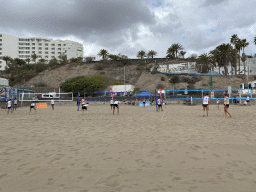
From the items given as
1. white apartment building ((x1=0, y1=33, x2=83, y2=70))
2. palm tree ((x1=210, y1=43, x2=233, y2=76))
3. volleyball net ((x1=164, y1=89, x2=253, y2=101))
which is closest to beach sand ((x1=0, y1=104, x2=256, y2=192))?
volleyball net ((x1=164, y1=89, x2=253, y2=101))

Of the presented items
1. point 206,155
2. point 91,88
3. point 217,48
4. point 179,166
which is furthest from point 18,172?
point 217,48

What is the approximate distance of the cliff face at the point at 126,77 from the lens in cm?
4866

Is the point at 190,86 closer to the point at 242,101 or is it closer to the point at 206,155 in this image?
the point at 242,101

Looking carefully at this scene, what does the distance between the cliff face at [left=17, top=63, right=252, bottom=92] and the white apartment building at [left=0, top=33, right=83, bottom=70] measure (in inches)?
1032

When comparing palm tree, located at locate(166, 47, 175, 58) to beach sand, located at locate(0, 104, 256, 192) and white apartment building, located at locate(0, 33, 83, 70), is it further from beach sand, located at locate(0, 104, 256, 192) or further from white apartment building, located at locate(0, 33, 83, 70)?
beach sand, located at locate(0, 104, 256, 192)

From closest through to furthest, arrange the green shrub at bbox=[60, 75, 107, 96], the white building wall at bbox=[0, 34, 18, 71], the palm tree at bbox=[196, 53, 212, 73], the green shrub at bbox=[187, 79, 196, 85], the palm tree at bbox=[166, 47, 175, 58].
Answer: the green shrub at bbox=[60, 75, 107, 96], the green shrub at bbox=[187, 79, 196, 85], the palm tree at bbox=[196, 53, 212, 73], the palm tree at bbox=[166, 47, 175, 58], the white building wall at bbox=[0, 34, 18, 71]

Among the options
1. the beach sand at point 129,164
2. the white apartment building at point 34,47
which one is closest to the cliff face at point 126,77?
the white apartment building at point 34,47

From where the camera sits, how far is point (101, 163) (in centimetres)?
388

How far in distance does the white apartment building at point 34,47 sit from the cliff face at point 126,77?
26212 mm

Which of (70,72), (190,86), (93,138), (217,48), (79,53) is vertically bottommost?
(93,138)

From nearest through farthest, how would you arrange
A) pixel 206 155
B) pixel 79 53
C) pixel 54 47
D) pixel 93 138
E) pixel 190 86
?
pixel 206 155
pixel 93 138
pixel 190 86
pixel 54 47
pixel 79 53

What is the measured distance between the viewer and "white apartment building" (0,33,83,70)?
85075 mm

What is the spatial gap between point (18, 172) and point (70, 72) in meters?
61.5

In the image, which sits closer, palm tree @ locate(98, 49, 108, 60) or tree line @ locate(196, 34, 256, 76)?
tree line @ locate(196, 34, 256, 76)
